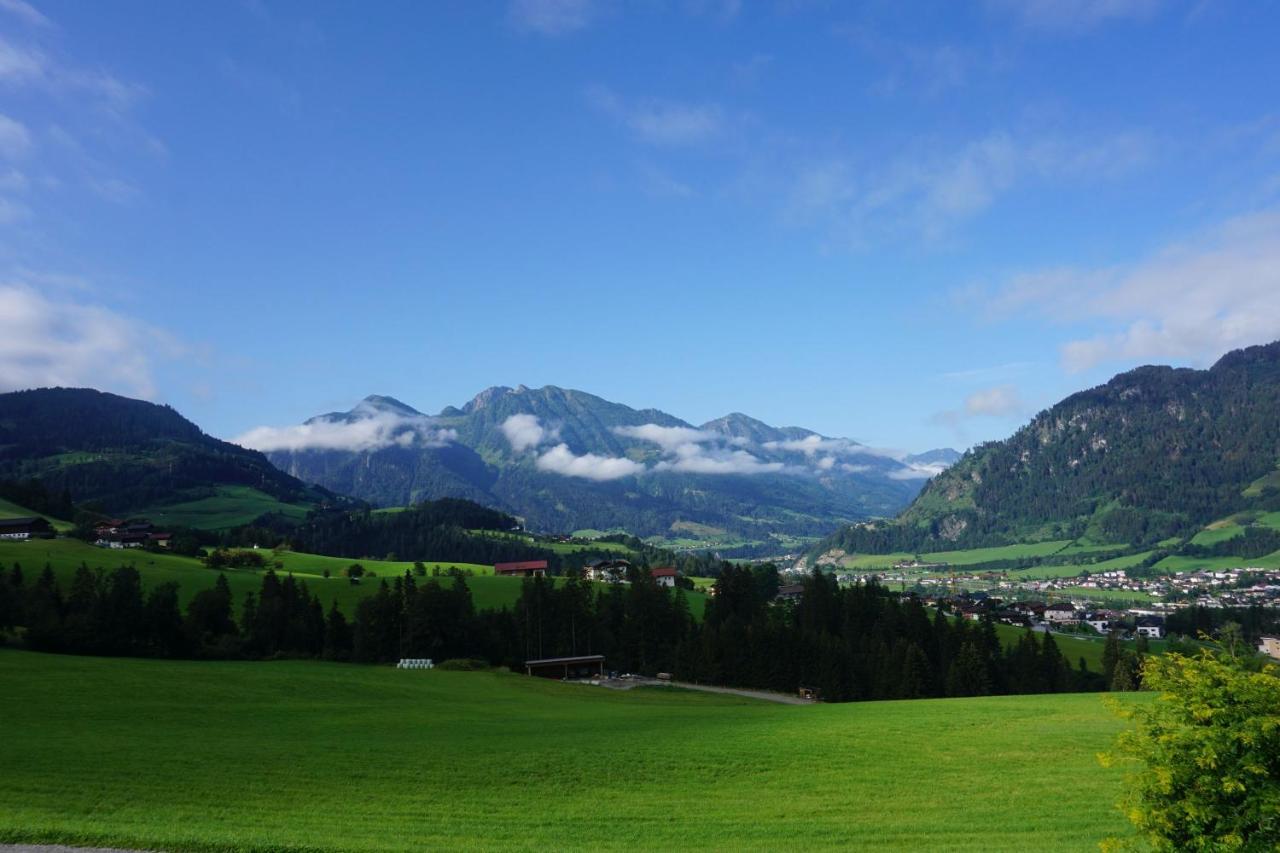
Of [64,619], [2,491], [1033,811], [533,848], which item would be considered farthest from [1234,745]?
[2,491]

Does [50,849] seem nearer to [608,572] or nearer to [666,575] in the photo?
[666,575]

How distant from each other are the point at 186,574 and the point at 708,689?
84174 mm

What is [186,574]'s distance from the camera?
12306 cm

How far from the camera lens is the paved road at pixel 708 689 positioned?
280 ft

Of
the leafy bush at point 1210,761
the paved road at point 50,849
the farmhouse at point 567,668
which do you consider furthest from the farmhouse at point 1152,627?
the paved road at point 50,849

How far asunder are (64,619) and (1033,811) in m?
84.6

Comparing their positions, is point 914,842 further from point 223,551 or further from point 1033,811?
point 223,551

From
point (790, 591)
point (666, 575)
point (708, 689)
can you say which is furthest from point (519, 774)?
point (666, 575)

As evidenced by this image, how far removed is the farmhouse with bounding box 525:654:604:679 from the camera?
311ft

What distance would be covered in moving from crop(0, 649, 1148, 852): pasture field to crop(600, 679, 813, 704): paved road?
28.5 meters

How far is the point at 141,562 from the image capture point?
13012 centimetres

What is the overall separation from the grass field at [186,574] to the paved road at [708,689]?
991 inches

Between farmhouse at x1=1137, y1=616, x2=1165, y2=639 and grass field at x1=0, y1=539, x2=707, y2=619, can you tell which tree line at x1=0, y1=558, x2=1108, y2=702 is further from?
farmhouse at x1=1137, y1=616, x2=1165, y2=639

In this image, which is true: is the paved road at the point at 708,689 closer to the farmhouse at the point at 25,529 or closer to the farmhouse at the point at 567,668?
the farmhouse at the point at 567,668
